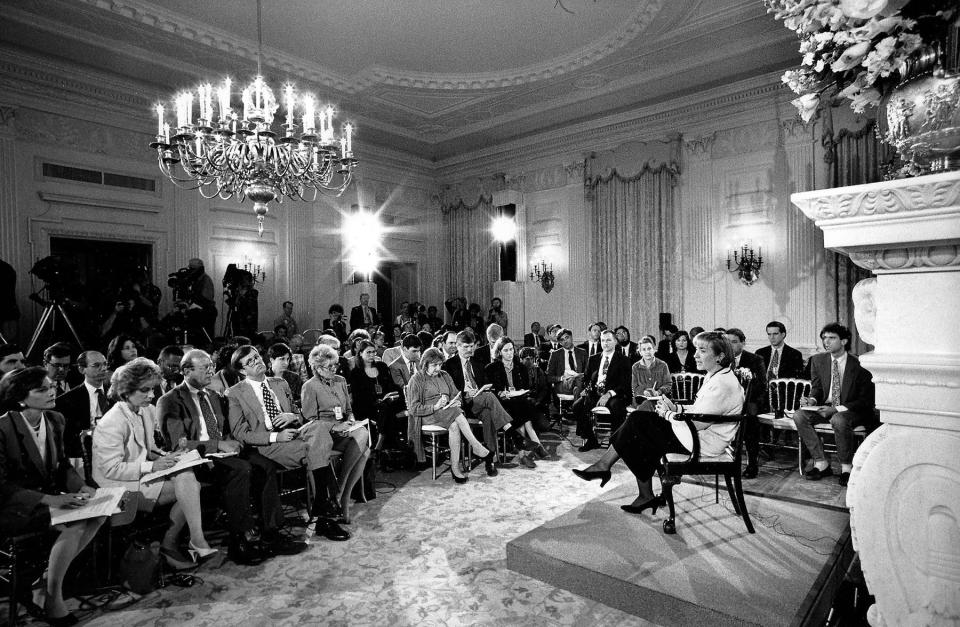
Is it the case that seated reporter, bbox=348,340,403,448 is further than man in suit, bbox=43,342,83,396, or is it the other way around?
seated reporter, bbox=348,340,403,448

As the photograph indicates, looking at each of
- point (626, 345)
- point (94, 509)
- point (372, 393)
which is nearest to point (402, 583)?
point (94, 509)

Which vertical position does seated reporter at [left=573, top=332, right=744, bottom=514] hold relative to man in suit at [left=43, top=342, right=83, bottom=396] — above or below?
below

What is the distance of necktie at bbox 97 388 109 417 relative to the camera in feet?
13.4

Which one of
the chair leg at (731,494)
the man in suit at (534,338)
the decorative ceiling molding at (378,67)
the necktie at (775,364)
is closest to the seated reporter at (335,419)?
the chair leg at (731,494)

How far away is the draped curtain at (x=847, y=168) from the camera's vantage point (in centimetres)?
783

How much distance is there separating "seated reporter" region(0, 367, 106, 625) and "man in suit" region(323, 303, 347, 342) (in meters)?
6.86

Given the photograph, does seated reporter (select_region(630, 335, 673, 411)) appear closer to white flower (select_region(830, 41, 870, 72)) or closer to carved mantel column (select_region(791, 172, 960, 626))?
carved mantel column (select_region(791, 172, 960, 626))

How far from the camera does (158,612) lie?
295 cm

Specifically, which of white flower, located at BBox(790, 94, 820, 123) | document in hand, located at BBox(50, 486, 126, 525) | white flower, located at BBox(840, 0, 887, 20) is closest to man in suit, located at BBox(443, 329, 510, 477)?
document in hand, located at BBox(50, 486, 126, 525)

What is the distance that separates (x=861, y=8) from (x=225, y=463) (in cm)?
380

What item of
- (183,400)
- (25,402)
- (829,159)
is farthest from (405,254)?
(25,402)

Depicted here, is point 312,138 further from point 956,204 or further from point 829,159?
point 829,159

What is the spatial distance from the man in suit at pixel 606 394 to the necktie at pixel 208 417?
3879 millimetres

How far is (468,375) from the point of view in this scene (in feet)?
20.3
